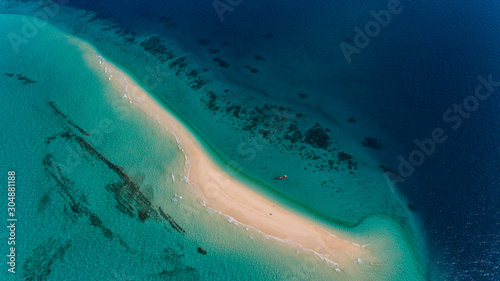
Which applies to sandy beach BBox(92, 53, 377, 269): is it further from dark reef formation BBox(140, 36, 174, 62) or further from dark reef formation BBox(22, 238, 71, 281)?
dark reef formation BBox(140, 36, 174, 62)

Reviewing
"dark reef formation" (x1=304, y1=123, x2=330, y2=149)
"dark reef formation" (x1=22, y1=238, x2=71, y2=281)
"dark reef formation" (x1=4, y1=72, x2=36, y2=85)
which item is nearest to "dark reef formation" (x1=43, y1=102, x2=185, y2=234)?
"dark reef formation" (x1=22, y1=238, x2=71, y2=281)

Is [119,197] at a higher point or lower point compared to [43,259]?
higher

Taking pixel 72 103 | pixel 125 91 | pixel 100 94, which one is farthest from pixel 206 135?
pixel 72 103

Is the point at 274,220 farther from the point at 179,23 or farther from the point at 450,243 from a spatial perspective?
the point at 179,23

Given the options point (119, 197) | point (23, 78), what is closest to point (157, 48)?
point (23, 78)

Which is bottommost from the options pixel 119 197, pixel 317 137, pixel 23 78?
pixel 23 78

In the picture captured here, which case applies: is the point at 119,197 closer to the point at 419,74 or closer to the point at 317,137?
the point at 317,137
